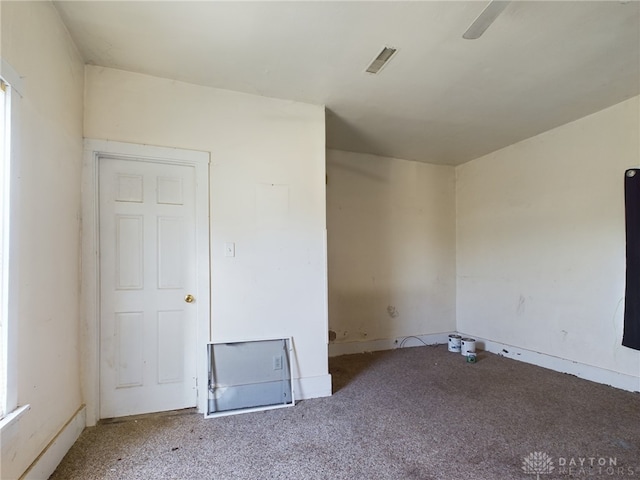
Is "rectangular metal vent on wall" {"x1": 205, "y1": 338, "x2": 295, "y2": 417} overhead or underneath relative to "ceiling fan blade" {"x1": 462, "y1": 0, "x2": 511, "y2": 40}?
underneath

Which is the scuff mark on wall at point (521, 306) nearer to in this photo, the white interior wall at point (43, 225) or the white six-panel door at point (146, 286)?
the white six-panel door at point (146, 286)

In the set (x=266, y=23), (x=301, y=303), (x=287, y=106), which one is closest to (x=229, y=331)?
(x=301, y=303)

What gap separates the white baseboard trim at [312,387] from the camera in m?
2.67

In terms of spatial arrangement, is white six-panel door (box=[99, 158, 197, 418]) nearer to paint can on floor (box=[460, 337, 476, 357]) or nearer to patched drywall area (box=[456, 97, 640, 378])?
paint can on floor (box=[460, 337, 476, 357])

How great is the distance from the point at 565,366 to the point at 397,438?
2367 mm

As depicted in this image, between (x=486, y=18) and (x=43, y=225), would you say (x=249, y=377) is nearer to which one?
(x=43, y=225)

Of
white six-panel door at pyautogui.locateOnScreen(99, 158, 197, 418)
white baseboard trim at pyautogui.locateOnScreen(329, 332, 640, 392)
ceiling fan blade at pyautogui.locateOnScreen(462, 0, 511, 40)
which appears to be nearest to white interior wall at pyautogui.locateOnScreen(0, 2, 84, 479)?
white six-panel door at pyautogui.locateOnScreen(99, 158, 197, 418)

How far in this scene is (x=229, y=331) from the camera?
2.55 metres

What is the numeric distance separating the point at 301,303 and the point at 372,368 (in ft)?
4.29

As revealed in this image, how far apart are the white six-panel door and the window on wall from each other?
0.93 m

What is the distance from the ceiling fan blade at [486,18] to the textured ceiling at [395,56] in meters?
0.10

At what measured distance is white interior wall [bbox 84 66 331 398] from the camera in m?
2.40

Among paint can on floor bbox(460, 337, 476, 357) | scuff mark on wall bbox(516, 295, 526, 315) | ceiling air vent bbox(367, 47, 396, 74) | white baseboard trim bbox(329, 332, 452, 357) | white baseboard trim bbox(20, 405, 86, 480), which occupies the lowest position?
white baseboard trim bbox(329, 332, 452, 357)

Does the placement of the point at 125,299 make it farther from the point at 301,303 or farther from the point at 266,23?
the point at 266,23
